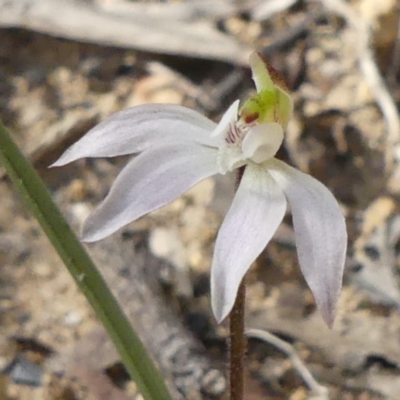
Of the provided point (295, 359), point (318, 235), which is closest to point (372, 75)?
point (295, 359)

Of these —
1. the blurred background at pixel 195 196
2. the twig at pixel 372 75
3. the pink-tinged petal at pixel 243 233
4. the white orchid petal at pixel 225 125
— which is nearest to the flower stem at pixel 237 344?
the pink-tinged petal at pixel 243 233

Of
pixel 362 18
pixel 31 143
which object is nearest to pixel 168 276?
pixel 31 143

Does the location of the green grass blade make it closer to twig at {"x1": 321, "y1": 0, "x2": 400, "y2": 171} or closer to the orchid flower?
the orchid flower

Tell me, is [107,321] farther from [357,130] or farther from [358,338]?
[357,130]

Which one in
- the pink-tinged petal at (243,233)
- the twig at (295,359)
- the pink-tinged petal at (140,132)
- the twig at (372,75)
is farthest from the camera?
the twig at (372,75)

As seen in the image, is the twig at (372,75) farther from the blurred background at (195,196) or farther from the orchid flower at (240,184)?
the orchid flower at (240,184)

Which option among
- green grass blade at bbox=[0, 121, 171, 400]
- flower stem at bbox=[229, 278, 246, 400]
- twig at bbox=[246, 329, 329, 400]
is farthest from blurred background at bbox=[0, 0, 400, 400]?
green grass blade at bbox=[0, 121, 171, 400]
